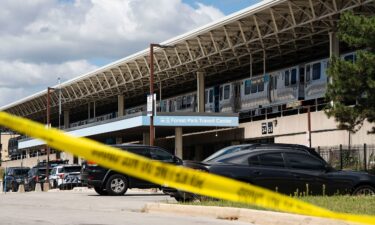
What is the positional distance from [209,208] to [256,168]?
231 cm

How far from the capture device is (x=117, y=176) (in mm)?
21078

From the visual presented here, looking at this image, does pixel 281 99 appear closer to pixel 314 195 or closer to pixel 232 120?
pixel 232 120

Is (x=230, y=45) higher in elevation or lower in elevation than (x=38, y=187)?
higher

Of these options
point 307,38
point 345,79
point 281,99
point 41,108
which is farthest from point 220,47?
point 41,108

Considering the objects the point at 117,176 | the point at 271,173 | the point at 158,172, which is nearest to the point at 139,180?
the point at 117,176

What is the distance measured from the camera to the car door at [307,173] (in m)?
14.3

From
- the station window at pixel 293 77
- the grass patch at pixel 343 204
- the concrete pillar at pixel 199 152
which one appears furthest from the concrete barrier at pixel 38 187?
the concrete pillar at pixel 199 152

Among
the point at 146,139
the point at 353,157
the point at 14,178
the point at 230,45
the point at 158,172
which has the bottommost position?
the point at 14,178

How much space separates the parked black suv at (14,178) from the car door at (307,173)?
86.9ft

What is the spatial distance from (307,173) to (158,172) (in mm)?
11949

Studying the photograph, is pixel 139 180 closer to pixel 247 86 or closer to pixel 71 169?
pixel 71 169

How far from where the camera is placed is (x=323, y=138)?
137ft

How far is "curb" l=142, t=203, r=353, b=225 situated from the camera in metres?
9.57

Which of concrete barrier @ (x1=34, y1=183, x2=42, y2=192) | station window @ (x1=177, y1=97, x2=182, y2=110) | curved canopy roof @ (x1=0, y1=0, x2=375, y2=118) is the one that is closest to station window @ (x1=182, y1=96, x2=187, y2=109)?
station window @ (x1=177, y1=97, x2=182, y2=110)
